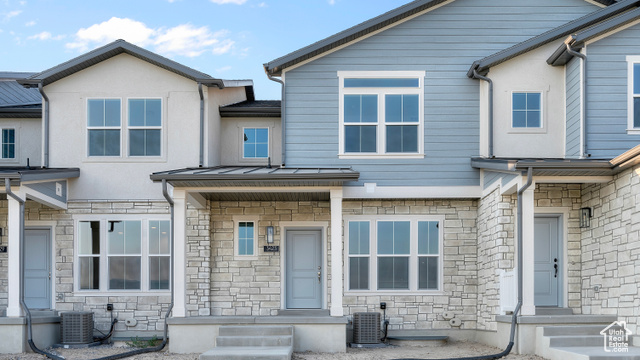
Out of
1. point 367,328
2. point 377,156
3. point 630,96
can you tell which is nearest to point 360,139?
point 377,156

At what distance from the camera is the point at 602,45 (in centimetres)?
1262

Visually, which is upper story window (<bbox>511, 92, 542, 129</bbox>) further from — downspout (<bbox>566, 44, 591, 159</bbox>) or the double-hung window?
the double-hung window

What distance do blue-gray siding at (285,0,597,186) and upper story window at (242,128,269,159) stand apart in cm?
125

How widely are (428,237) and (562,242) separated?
239cm

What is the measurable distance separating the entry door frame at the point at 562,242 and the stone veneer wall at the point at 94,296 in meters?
6.89

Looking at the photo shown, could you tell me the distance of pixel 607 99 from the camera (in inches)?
493

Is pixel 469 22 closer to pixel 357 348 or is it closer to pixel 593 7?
pixel 593 7

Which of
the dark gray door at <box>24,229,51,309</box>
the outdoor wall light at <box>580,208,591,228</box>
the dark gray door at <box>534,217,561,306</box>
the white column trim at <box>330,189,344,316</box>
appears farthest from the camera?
the dark gray door at <box>24,229,51,309</box>

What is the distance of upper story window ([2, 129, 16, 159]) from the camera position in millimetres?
14875

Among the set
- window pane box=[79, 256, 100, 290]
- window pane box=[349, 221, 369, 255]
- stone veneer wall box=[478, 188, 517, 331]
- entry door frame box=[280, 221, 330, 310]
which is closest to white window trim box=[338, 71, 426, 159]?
window pane box=[349, 221, 369, 255]

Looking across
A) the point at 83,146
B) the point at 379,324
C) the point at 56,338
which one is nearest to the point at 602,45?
the point at 379,324

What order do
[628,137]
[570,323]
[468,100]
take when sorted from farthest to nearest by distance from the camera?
[468,100], [628,137], [570,323]

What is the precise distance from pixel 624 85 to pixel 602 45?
780 millimetres

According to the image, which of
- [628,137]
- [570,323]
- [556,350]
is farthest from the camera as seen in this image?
[628,137]
